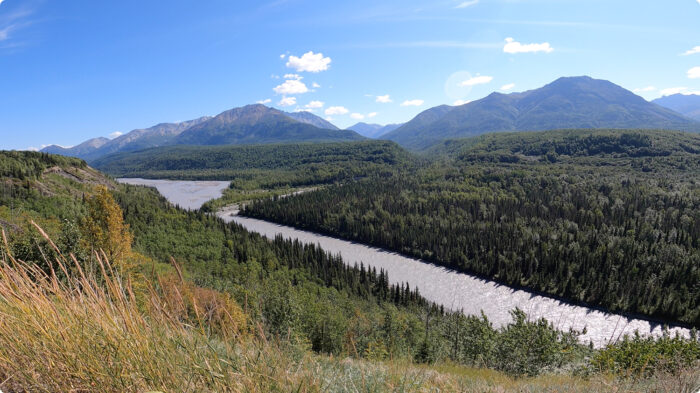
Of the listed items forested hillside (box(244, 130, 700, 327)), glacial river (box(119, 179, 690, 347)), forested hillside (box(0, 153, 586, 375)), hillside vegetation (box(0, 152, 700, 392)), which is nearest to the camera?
hillside vegetation (box(0, 152, 700, 392))

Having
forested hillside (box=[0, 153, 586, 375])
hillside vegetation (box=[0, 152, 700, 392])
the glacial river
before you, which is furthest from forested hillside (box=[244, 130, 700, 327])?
hillside vegetation (box=[0, 152, 700, 392])

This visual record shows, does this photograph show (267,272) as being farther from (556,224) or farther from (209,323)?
(556,224)

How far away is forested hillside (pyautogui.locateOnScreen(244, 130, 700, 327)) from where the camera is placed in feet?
157

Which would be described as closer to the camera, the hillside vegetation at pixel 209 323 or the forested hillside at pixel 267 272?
the hillside vegetation at pixel 209 323

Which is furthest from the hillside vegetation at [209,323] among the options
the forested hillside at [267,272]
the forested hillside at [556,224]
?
the forested hillside at [556,224]

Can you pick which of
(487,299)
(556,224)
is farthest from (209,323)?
(556,224)

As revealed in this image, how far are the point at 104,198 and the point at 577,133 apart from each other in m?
240

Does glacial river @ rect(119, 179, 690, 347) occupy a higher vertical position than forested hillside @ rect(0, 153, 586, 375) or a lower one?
lower

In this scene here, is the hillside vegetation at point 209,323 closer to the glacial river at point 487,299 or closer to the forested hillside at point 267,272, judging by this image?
the forested hillside at point 267,272

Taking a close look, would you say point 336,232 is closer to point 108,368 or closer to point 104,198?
point 104,198

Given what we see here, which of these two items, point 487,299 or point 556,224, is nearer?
point 487,299

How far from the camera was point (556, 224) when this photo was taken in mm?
72250

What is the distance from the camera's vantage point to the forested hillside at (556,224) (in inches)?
1886

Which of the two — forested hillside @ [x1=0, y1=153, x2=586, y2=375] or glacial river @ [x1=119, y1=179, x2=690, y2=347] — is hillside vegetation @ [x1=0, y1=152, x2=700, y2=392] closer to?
forested hillside @ [x1=0, y1=153, x2=586, y2=375]
